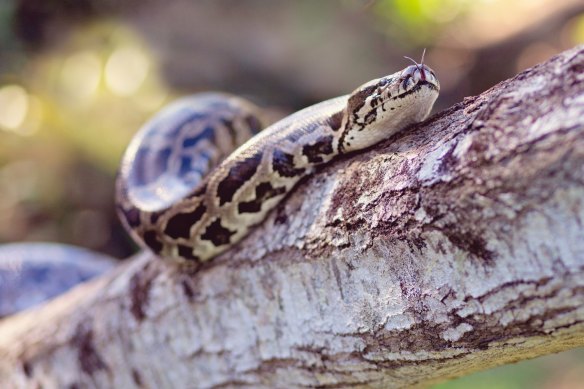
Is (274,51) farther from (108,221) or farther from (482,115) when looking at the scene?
(482,115)

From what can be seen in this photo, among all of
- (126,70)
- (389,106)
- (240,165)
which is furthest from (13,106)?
(389,106)

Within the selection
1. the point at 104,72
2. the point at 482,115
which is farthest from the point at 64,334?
the point at 104,72

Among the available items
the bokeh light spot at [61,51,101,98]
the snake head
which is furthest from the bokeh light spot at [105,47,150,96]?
the snake head

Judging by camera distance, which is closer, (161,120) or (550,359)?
(161,120)

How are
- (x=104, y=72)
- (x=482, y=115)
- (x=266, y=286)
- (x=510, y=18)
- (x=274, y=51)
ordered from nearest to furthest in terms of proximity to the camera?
(x=482, y=115) < (x=266, y=286) < (x=104, y=72) < (x=510, y=18) < (x=274, y=51)

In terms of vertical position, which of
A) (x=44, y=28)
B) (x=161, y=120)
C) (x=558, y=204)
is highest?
(x=44, y=28)
